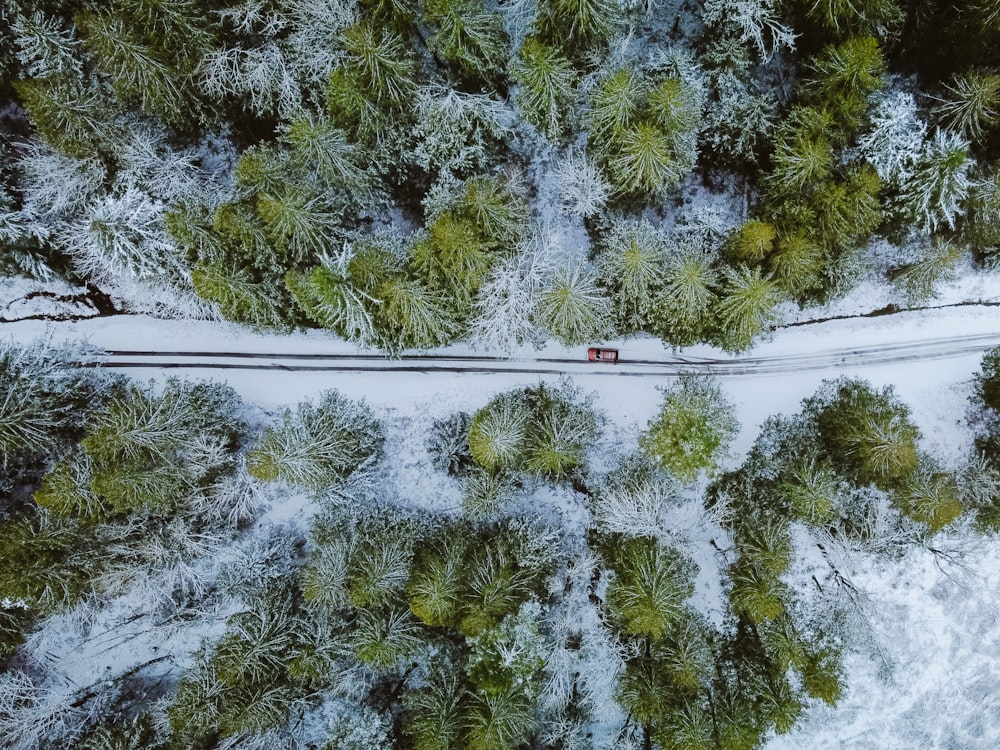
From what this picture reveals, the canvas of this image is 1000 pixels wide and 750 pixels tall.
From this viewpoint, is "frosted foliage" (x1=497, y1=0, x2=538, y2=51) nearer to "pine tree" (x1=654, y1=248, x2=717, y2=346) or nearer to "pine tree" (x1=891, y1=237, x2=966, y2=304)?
"pine tree" (x1=654, y1=248, x2=717, y2=346)

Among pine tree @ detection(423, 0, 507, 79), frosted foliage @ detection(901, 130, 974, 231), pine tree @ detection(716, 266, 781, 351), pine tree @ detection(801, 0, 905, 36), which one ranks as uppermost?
pine tree @ detection(801, 0, 905, 36)

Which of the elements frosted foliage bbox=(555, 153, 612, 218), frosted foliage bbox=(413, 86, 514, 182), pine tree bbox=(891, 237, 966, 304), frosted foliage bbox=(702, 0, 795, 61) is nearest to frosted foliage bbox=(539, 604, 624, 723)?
frosted foliage bbox=(555, 153, 612, 218)

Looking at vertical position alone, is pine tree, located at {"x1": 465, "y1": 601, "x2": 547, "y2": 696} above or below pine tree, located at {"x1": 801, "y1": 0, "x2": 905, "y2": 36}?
below

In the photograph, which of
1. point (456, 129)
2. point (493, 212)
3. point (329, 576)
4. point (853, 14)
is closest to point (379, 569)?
point (329, 576)

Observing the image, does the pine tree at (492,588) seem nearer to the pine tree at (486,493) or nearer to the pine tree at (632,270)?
the pine tree at (486,493)

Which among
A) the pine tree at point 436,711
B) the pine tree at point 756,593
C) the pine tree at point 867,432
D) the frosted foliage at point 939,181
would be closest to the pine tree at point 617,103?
the frosted foliage at point 939,181

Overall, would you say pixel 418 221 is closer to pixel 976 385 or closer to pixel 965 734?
pixel 976 385

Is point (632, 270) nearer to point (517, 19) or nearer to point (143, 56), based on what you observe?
point (517, 19)
